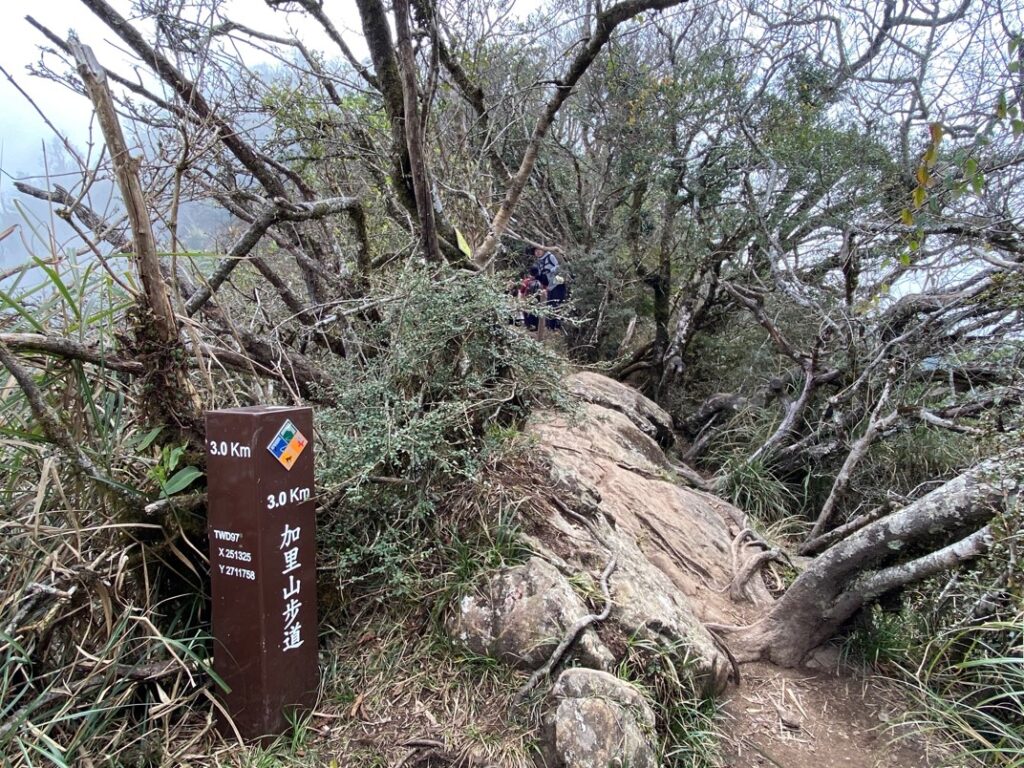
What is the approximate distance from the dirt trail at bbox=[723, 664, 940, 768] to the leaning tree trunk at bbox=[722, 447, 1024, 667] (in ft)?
0.56

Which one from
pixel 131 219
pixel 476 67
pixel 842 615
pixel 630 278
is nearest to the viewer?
pixel 131 219

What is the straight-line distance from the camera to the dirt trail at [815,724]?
2359mm

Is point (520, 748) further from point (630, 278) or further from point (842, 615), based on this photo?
point (630, 278)

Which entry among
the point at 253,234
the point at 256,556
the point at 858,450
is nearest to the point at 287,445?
the point at 256,556

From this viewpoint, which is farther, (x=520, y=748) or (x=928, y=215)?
(x=928, y=215)

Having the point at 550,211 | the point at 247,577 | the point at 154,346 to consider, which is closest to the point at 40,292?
the point at 154,346

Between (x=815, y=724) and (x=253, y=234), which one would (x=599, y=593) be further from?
(x=253, y=234)

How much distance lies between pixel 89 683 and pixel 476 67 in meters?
5.38

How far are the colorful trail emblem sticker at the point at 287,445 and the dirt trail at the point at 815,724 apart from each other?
6.99 ft

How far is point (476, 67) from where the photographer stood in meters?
5.27

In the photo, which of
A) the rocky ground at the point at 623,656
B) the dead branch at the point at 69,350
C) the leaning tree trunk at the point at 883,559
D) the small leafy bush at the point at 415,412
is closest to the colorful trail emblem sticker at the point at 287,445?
the small leafy bush at the point at 415,412

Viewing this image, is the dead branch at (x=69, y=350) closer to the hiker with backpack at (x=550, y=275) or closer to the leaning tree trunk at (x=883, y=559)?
the leaning tree trunk at (x=883, y=559)

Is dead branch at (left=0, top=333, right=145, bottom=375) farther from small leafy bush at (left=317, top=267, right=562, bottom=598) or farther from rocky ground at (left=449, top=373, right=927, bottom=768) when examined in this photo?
rocky ground at (left=449, top=373, right=927, bottom=768)

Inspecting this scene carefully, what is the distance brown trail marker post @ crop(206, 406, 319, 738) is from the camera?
6.45ft
